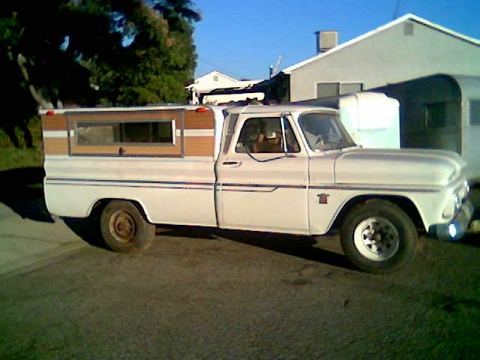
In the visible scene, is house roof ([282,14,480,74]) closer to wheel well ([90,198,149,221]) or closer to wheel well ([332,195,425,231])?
wheel well ([90,198,149,221])

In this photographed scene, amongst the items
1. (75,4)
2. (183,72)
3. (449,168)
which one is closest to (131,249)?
(449,168)

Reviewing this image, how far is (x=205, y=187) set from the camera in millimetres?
6766

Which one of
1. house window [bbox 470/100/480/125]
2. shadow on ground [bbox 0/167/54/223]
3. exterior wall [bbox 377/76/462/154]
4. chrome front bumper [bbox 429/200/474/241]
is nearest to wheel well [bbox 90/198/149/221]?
shadow on ground [bbox 0/167/54/223]

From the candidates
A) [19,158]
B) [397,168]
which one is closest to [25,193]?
[19,158]

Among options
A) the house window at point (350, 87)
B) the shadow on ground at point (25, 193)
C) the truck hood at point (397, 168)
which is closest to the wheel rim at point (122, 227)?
the shadow on ground at point (25, 193)

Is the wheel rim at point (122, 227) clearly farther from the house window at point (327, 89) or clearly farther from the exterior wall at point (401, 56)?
the house window at point (327, 89)

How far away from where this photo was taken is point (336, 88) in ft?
69.7

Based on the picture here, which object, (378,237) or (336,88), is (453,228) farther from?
(336,88)

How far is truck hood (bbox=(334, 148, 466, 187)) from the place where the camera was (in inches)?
223

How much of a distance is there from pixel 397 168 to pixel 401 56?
1673cm

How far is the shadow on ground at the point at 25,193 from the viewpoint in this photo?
34.1 feet

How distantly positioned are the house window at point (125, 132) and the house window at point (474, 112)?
25.3 feet

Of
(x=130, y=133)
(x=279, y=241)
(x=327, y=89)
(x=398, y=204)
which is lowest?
(x=279, y=241)

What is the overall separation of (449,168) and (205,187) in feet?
9.82
